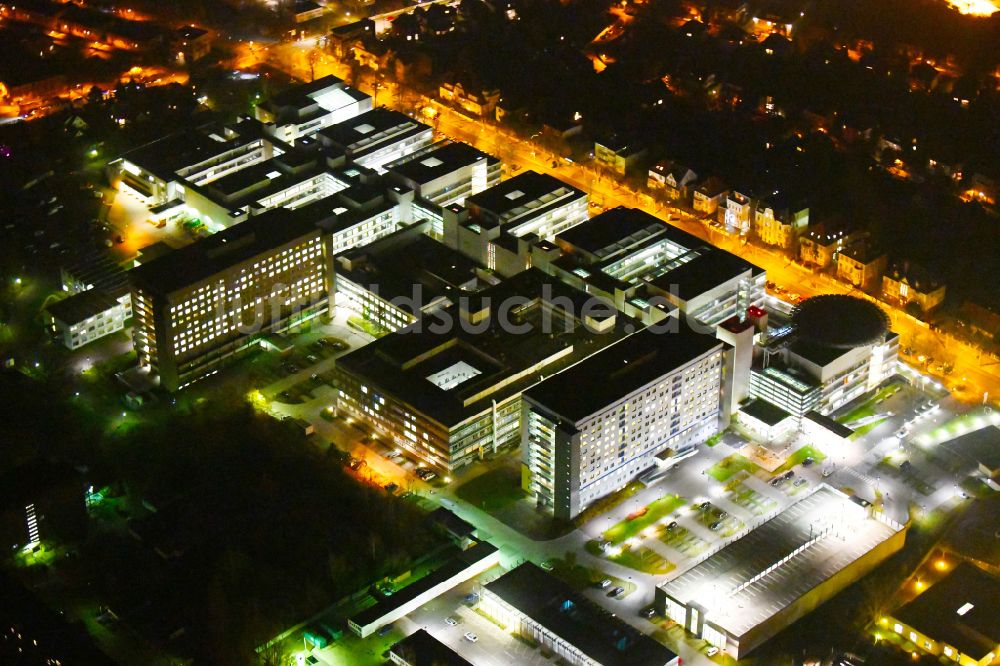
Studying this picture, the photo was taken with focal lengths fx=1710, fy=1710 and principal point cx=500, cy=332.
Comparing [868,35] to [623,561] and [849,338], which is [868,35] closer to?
[849,338]

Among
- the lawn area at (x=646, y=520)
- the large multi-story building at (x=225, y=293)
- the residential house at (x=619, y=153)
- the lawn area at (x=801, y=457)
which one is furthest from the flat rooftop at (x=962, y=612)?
the residential house at (x=619, y=153)

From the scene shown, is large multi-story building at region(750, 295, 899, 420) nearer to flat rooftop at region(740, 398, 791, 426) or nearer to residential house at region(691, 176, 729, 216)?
flat rooftop at region(740, 398, 791, 426)

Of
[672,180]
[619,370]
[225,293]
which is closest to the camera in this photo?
[619,370]

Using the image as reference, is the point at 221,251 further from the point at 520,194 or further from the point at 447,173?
the point at 520,194

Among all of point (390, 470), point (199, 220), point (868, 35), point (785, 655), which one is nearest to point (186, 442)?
point (390, 470)

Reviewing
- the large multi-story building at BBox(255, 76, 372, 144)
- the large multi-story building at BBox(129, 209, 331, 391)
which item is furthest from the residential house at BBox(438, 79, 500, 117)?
the large multi-story building at BBox(129, 209, 331, 391)

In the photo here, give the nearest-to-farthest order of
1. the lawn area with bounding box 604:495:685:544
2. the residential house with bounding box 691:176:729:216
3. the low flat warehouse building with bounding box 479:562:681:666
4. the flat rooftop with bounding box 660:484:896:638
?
the low flat warehouse building with bounding box 479:562:681:666, the flat rooftop with bounding box 660:484:896:638, the lawn area with bounding box 604:495:685:544, the residential house with bounding box 691:176:729:216

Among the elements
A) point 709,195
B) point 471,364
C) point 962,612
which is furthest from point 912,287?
point 962,612
